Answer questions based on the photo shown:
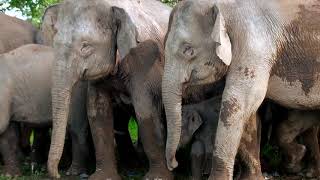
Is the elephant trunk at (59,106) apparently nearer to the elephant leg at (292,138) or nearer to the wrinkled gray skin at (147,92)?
the wrinkled gray skin at (147,92)

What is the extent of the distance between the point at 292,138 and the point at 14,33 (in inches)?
174

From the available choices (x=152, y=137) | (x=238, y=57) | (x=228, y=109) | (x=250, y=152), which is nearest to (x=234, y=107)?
(x=228, y=109)

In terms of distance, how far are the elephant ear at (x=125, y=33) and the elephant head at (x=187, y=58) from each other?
453 mm

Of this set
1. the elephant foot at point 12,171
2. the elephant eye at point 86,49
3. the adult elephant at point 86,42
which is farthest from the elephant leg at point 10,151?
the elephant eye at point 86,49

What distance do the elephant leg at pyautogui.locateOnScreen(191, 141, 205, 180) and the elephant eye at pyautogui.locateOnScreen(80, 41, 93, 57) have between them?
145 cm

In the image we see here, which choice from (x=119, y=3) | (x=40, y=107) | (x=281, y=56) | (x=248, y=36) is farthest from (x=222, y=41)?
(x=40, y=107)

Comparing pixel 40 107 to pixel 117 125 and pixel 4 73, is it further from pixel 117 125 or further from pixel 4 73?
pixel 117 125

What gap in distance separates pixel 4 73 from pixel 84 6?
1555 millimetres

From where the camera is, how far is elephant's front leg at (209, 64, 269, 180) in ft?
19.9

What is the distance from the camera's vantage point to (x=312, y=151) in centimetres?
755

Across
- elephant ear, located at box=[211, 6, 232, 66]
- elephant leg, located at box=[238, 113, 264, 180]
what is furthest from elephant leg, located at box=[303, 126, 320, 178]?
elephant ear, located at box=[211, 6, 232, 66]

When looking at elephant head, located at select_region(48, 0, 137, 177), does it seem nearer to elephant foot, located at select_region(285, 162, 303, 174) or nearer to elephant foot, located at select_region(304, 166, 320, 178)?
elephant foot, located at select_region(285, 162, 303, 174)

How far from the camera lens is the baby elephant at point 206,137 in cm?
662

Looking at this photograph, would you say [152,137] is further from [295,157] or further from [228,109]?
[295,157]
